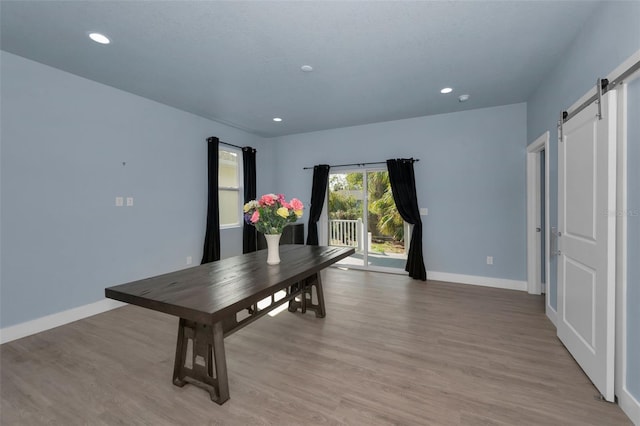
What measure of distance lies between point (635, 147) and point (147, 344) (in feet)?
12.4

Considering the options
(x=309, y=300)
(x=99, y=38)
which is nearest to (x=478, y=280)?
(x=309, y=300)

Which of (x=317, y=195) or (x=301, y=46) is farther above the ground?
(x=301, y=46)

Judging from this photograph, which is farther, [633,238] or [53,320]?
[53,320]

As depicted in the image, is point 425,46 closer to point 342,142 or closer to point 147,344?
point 342,142

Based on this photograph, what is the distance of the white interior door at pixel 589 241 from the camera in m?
1.72

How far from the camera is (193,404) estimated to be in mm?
1763

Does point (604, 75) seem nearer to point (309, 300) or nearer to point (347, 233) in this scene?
point (309, 300)

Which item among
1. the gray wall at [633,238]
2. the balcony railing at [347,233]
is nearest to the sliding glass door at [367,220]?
→ the balcony railing at [347,233]

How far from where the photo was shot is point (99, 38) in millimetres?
2340

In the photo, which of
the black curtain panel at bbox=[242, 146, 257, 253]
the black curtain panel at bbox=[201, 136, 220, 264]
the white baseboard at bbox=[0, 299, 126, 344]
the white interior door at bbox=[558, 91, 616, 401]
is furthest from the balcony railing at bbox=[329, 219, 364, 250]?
the white baseboard at bbox=[0, 299, 126, 344]

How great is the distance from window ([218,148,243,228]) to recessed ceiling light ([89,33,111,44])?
2469 millimetres

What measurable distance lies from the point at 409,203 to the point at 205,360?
371 cm

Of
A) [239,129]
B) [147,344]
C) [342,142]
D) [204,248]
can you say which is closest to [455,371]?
[147,344]

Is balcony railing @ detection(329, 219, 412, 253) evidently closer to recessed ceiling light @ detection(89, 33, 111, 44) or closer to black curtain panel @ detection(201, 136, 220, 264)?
black curtain panel @ detection(201, 136, 220, 264)
